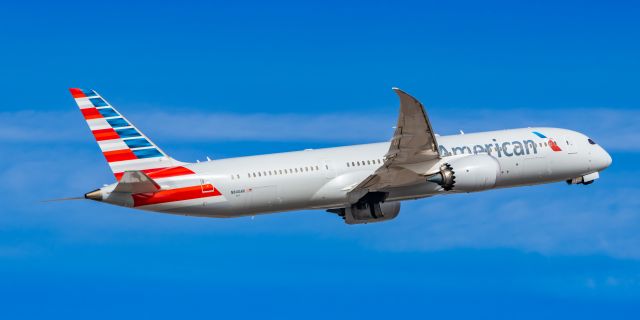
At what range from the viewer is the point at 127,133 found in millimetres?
51469

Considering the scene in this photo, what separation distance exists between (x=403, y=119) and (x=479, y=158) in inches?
226

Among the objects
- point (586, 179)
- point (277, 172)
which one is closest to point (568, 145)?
point (586, 179)

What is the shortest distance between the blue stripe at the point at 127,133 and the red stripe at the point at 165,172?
5.74ft

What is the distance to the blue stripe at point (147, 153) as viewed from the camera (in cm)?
5128

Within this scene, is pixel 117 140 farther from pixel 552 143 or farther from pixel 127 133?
pixel 552 143

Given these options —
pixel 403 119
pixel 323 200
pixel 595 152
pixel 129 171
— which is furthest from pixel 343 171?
pixel 595 152

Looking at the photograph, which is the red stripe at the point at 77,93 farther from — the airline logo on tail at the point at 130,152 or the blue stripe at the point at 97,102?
the blue stripe at the point at 97,102

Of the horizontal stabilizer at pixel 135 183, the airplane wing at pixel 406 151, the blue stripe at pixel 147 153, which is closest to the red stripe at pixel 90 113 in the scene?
the blue stripe at pixel 147 153

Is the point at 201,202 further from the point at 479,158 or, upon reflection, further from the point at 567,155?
the point at 567,155

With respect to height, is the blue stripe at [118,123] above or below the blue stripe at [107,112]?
below

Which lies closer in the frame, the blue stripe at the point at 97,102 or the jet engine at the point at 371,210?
the blue stripe at the point at 97,102

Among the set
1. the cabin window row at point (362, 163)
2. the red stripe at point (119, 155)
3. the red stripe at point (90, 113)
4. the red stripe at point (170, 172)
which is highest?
the red stripe at point (90, 113)

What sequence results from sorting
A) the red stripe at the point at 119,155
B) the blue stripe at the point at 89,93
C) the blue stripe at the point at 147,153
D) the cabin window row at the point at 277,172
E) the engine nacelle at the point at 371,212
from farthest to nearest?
1. the engine nacelle at the point at 371,212
2. the cabin window row at the point at 277,172
3. the blue stripe at the point at 89,93
4. the blue stripe at the point at 147,153
5. the red stripe at the point at 119,155

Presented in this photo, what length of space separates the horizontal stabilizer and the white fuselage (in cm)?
64
